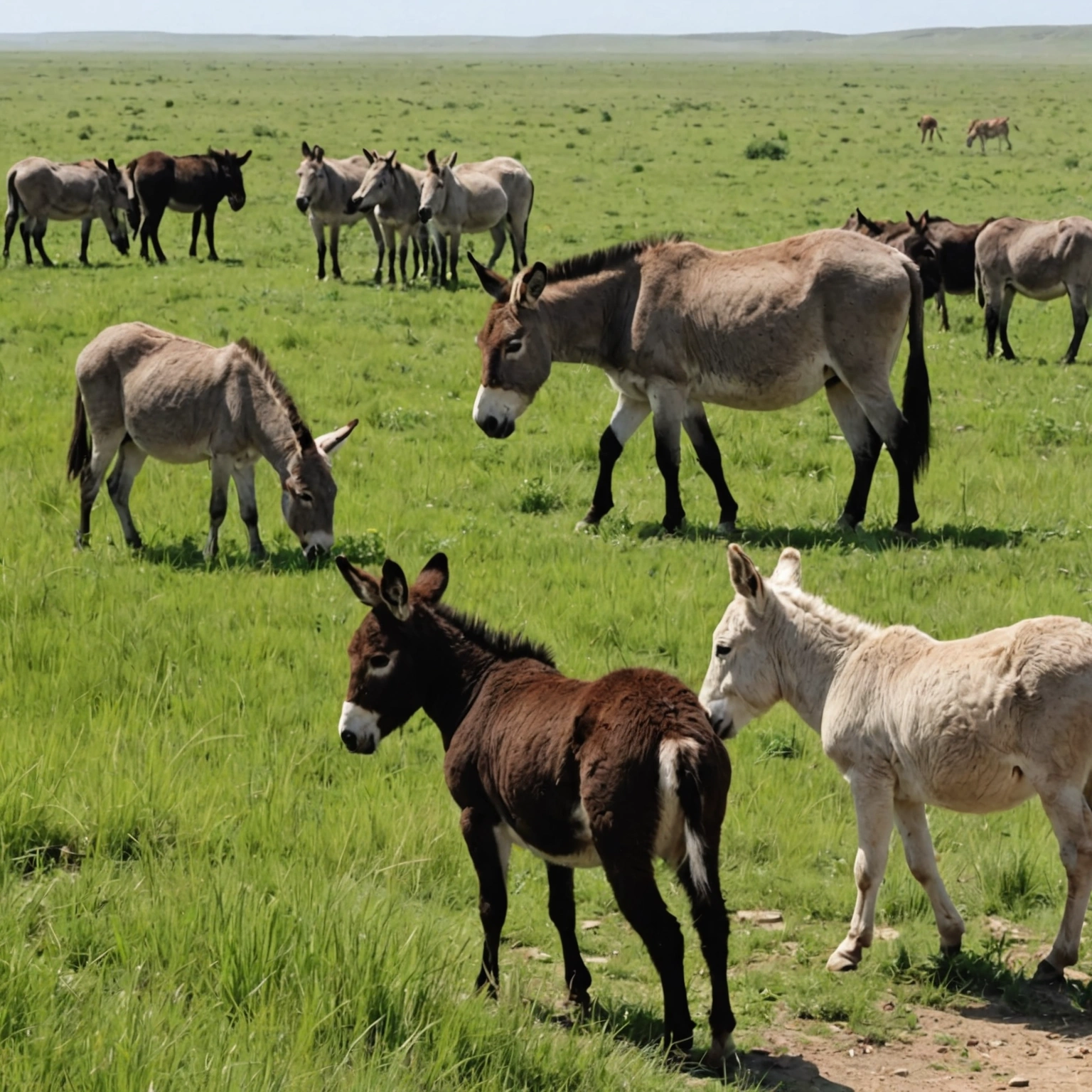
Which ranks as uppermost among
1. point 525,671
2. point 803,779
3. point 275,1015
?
point 525,671

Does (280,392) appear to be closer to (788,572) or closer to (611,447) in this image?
(611,447)

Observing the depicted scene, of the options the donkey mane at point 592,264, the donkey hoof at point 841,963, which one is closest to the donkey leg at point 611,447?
the donkey mane at point 592,264

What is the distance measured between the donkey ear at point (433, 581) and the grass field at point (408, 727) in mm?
1047

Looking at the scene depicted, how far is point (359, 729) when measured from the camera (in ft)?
17.5

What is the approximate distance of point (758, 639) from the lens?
5.88m

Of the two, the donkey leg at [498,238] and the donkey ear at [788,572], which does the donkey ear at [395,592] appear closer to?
the donkey ear at [788,572]

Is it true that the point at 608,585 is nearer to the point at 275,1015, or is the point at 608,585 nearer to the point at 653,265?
the point at 653,265

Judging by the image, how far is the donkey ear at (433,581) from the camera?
5598 mm

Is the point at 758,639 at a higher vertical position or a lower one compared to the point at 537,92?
lower

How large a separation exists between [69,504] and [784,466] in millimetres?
6127

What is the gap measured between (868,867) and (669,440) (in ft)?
20.5

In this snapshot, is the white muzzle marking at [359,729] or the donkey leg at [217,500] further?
the donkey leg at [217,500]

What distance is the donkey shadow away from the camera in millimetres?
10500

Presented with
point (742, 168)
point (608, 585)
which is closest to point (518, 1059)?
point (608, 585)
